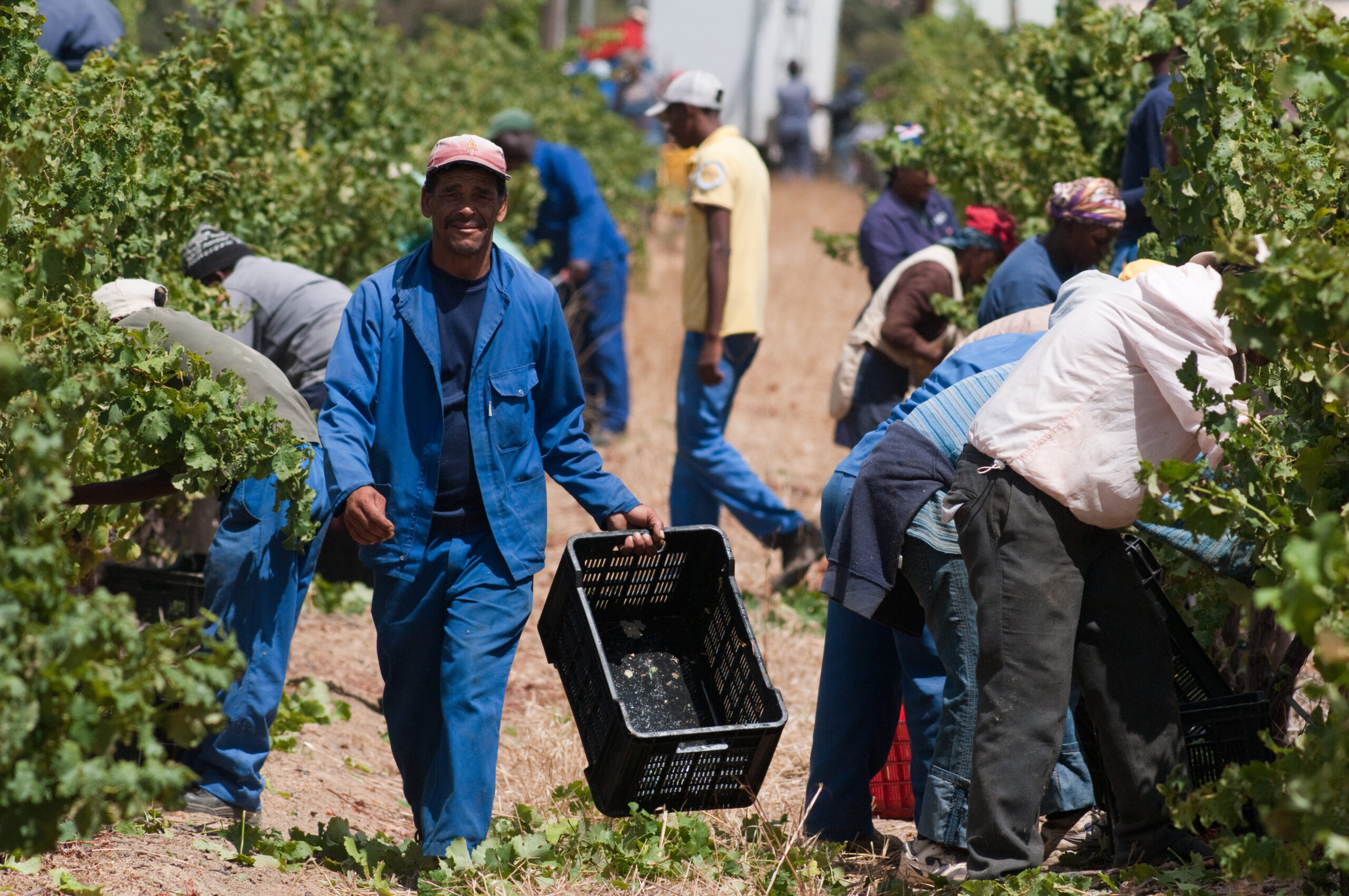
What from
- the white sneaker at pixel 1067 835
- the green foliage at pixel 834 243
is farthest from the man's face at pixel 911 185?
the white sneaker at pixel 1067 835

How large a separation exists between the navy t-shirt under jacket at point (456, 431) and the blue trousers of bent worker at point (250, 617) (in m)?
0.51

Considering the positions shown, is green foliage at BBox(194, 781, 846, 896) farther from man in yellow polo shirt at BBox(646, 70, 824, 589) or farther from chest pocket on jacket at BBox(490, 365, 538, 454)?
man in yellow polo shirt at BBox(646, 70, 824, 589)

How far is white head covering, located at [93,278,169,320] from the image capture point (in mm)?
4113

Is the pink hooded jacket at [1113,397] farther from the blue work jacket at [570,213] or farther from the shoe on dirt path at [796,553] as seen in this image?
the blue work jacket at [570,213]

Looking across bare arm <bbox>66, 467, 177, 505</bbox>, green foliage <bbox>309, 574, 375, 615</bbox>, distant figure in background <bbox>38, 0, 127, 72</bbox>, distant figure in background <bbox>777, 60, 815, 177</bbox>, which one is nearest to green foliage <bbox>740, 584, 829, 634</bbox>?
green foliage <bbox>309, 574, 375, 615</bbox>

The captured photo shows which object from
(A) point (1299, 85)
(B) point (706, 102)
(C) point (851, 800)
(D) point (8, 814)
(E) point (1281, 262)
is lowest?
(C) point (851, 800)

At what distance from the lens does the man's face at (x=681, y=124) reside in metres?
7.18

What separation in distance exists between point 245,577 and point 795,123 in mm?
19326

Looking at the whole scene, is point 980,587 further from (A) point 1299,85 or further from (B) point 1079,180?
(B) point 1079,180

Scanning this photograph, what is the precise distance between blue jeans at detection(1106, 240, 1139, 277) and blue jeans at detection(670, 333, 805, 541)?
5.97 ft

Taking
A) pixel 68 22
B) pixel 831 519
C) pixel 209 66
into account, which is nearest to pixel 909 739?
pixel 831 519

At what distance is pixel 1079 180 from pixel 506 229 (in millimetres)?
4705

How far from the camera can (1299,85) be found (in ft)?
8.57

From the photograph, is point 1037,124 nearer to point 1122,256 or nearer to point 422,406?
point 1122,256
